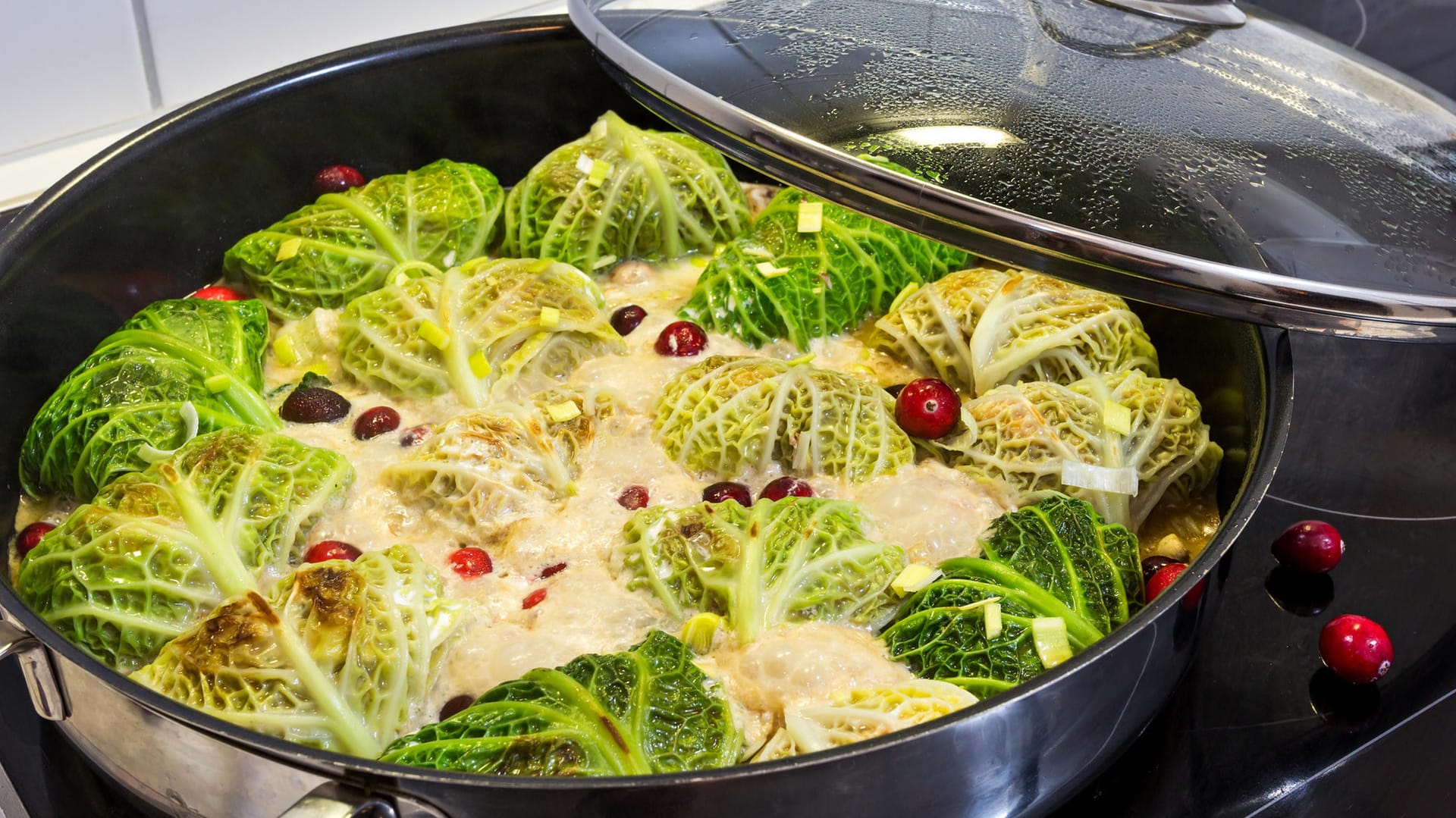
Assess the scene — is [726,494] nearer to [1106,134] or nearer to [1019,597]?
[1019,597]

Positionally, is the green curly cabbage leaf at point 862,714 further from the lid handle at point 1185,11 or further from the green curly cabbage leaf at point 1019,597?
the lid handle at point 1185,11

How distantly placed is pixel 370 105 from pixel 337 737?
2.42 meters

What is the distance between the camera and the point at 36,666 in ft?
7.36

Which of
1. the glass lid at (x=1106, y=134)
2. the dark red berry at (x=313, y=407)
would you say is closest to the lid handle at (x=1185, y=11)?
the glass lid at (x=1106, y=134)

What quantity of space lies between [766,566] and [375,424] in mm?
1288

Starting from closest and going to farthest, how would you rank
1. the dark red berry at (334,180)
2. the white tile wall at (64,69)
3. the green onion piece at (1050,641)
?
1. the green onion piece at (1050,641)
2. the white tile wall at (64,69)
3. the dark red berry at (334,180)

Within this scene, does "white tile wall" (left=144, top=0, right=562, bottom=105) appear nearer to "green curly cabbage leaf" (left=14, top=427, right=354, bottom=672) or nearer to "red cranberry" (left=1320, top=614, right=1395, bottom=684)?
"green curly cabbage leaf" (left=14, top=427, right=354, bottom=672)

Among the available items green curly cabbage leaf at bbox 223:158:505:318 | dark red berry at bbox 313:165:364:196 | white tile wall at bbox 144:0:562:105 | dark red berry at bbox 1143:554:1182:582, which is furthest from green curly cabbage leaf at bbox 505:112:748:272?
dark red berry at bbox 1143:554:1182:582

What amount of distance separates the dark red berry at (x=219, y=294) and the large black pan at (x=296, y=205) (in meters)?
0.07

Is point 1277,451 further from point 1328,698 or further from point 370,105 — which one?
point 370,105

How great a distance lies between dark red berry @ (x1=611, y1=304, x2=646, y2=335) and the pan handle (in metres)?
1.87

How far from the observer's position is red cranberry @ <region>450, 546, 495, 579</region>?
2959 mm

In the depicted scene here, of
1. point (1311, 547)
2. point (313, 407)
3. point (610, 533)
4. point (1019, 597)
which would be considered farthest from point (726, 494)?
point (1311, 547)

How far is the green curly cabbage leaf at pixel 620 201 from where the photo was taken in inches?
154
